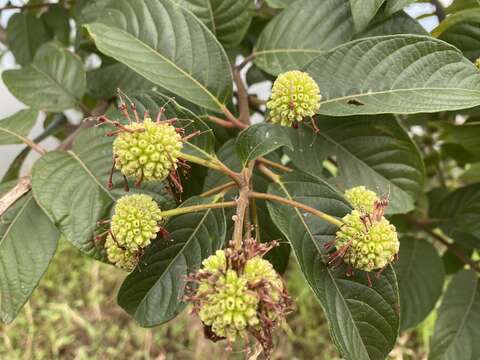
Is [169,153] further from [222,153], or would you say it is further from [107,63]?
[107,63]

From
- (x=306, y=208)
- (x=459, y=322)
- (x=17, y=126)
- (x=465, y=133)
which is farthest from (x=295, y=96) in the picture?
(x=459, y=322)

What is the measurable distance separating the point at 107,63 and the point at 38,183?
39 cm

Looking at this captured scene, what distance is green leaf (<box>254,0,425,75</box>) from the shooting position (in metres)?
0.90

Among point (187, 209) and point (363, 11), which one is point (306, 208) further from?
point (363, 11)

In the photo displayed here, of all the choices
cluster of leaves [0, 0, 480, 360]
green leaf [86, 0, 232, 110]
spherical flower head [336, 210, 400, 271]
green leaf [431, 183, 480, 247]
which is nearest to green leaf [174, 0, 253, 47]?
cluster of leaves [0, 0, 480, 360]

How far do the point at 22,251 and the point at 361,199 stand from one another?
54cm

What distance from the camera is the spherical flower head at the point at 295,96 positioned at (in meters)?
0.78

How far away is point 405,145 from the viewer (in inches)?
37.6

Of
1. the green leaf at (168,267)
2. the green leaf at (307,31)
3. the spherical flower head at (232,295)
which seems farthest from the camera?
the green leaf at (307,31)

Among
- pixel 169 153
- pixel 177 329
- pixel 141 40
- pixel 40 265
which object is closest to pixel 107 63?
pixel 141 40

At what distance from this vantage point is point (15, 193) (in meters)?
0.90

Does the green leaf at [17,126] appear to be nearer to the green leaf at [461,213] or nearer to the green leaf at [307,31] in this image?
the green leaf at [307,31]

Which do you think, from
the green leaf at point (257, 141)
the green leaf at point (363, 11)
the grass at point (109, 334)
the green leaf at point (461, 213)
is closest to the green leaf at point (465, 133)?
the green leaf at point (461, 213)

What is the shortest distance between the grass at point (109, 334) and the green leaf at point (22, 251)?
1419mm
